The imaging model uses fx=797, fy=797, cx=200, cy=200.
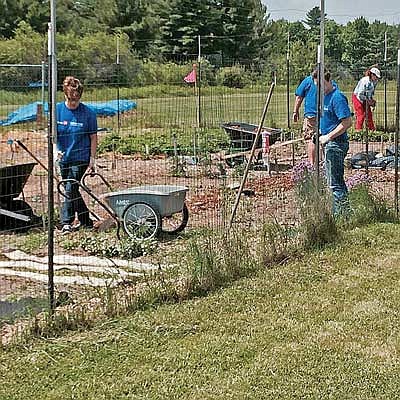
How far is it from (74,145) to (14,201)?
37.0 inches

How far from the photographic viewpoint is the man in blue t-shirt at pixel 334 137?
28.5 ft

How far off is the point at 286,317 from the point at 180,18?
161 ft

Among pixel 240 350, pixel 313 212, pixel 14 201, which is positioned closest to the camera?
pixel 240 350

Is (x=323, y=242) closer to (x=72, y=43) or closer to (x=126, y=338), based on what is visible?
(x=126, y=338)

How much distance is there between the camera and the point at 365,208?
8.67m

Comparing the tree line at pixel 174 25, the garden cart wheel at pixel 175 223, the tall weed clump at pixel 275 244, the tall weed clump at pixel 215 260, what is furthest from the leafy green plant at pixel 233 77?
the tree line at pixel 174 25

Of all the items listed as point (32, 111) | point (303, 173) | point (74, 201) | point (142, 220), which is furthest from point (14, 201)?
point (32, 111)

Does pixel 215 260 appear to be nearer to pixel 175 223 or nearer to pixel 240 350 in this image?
pixel 240 350

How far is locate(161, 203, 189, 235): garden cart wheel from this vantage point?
8586mm

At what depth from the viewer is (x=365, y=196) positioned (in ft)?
28.8

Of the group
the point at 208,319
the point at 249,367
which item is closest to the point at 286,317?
the point at 208,319

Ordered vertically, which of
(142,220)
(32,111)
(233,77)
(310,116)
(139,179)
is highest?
(233,77)

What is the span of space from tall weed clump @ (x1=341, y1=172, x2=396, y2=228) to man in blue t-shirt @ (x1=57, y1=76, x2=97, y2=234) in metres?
2.88

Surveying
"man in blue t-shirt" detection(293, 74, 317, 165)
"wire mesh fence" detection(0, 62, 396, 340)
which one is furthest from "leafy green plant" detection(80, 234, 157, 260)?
"man in blue t-shirt" detection(293, 74, 317, 165)
